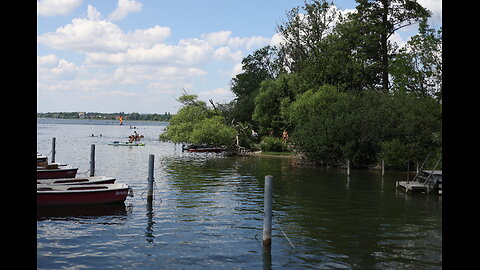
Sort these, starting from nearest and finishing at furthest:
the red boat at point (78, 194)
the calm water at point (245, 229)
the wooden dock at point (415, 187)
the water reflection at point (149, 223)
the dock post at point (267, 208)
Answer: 1. the calm water at point (245, 229)
2. the dock post at point (267, 208)
3. the water reflection at point (149, 223)
4. the red boat at point (78, 194)
5. the wooden dock at point (415, 187)

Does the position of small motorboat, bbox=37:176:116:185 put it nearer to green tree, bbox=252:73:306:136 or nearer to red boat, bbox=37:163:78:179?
red boat, bbox=37:163:78:179

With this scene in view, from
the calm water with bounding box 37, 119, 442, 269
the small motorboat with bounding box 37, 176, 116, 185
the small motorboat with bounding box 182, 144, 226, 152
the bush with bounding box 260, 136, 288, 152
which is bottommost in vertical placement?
the calm water with bounding box 37, 119, 442, 269

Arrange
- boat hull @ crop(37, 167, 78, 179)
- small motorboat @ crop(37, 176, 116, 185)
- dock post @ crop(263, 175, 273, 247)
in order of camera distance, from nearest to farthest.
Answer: dock post @ crop(263, 175, 273, 247)
small motorboat @ crop(37, 176, 116, 185)
boat hull @ crop(37, 167, 78, 179)

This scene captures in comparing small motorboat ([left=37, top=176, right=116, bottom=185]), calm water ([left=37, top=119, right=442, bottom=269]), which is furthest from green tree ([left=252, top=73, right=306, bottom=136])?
small motorboat ([left=37, top=176, right=116, bottom=185])

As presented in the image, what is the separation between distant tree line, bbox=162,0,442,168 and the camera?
37.8m

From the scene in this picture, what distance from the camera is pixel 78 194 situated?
22.2 meters

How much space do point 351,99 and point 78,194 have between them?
29.2m

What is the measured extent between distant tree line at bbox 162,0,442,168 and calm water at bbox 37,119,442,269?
6.73 m

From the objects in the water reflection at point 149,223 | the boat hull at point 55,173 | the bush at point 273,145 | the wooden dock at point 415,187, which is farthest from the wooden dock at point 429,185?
the bush at point 273,145

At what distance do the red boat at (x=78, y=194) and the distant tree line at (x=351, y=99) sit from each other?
21662 millimetres

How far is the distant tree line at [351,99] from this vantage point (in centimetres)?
3775

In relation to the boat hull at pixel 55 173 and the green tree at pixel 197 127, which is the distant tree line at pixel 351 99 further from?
the boat hull at pixel 55 173

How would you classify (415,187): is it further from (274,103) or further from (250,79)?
(250,79)
